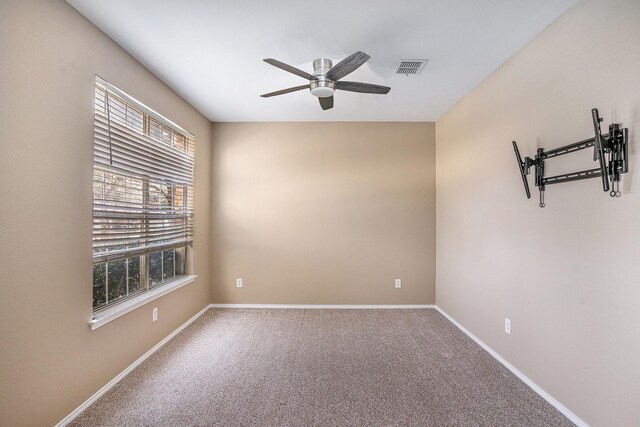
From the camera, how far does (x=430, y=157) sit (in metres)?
4.17

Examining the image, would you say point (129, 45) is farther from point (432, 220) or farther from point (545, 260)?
point (432, 220)

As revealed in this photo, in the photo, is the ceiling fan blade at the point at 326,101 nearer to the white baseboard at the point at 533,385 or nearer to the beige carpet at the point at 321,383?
the beige carpet at the point at 321,383

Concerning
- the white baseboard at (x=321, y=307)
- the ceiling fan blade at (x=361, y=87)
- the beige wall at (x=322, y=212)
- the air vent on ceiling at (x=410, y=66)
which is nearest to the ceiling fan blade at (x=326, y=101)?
the ceiling fan blade at (x=361, y=87)

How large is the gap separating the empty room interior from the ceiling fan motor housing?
2 centimetres

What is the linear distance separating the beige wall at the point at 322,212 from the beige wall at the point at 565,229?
1074 millimetres

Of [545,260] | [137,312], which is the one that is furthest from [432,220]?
[137,312]

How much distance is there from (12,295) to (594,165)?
11.0ft

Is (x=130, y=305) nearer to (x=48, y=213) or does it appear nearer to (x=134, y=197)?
(x=134, y=197)

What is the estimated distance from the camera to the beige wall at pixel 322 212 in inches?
162

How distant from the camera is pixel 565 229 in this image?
1.94 m

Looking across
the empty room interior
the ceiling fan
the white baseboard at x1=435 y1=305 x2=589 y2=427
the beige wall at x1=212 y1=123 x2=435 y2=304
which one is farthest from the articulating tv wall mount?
the beige wall at x1=212 y1=123 x2=435 y2=304

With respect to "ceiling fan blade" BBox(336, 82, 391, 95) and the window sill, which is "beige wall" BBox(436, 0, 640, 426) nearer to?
"ceiling fan blade" BBox(336, 82, 391, 95)

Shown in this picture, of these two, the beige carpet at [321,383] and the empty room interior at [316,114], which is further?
the beige carpet at [321,383]

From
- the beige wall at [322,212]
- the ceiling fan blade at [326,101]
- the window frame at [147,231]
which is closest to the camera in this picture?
the window frame at [147,231]
